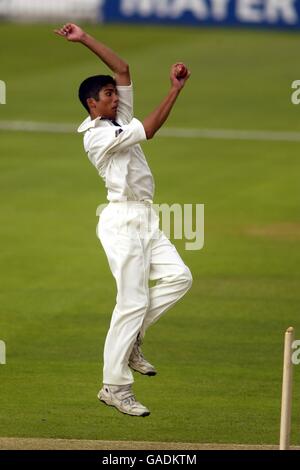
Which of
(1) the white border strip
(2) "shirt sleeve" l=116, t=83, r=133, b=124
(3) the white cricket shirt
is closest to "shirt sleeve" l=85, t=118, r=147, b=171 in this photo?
(3) the white cricket shirt

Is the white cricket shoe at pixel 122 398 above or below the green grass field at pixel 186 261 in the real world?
above

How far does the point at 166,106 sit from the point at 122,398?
2173 mm

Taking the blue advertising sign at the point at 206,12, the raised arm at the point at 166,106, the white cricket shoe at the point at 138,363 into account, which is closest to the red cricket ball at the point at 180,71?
the raised arm at the point at 166,106

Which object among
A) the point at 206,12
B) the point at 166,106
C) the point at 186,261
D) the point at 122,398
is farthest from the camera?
the point at 206,12

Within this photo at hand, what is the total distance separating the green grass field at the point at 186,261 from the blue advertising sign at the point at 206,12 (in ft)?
10.8

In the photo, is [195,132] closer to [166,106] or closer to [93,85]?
[93,85]

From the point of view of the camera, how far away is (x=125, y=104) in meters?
10.9

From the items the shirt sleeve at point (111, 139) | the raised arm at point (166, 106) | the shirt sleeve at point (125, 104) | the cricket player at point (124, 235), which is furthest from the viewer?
the shirt sleeve at point (125, 104)

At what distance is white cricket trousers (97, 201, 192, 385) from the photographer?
10594 mm

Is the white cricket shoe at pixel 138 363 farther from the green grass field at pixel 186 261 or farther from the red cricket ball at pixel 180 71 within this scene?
the red cricket ball at pixel 180 71

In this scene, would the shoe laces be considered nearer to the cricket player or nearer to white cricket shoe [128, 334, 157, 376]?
the cricket player

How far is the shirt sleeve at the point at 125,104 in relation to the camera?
35.4 ft

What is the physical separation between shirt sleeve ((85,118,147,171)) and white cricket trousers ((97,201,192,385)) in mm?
398

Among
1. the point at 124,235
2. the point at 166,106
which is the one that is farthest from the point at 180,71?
the point at 124,235
